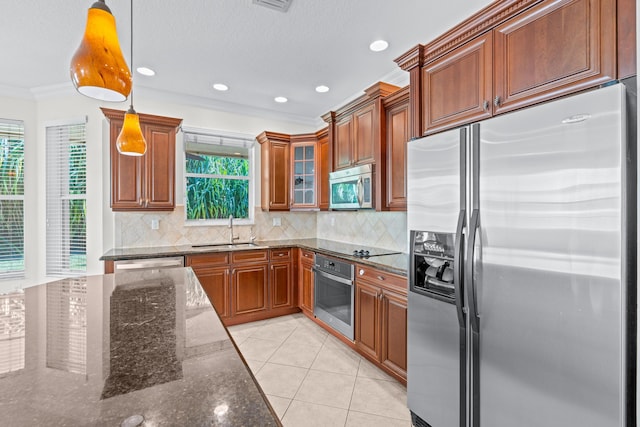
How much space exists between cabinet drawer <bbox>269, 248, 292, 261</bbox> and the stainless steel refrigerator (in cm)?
235

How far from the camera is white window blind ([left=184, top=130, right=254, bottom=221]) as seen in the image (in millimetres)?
4113

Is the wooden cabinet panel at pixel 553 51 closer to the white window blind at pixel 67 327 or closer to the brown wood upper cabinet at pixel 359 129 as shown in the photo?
the brown wood upper cabinet at pixel 359 129

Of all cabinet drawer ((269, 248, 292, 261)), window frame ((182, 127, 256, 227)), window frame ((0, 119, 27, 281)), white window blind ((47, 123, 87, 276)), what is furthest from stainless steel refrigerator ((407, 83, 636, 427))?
window frame ((0, 119, 27, 281))

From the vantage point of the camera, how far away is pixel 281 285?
3.95 m

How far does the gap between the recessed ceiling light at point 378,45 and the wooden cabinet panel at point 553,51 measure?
1.21 metres

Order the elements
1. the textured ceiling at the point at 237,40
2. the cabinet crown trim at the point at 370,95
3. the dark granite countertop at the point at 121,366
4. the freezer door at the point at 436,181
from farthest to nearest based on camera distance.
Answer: the cabinet crown trim at the point at 370,95
the textured ceiling at the point at 237,40
the freezer door at the point at 436,181
the dark granite countertop at the point at 121,366

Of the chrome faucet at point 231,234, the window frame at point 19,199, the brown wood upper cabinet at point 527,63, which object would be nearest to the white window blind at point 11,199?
the window frame at point 19,199

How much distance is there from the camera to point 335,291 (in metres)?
3.19

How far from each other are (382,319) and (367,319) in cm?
22

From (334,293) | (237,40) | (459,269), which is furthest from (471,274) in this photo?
(237,40)

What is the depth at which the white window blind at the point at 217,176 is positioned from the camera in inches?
162

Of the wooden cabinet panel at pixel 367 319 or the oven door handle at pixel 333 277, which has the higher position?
the oven door handle at pixel 333 277

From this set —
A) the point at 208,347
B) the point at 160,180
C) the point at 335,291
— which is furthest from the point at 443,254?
the point at 160,180

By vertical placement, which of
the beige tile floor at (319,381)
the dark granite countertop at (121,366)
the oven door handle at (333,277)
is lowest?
the beige tile floor at (319,381)
